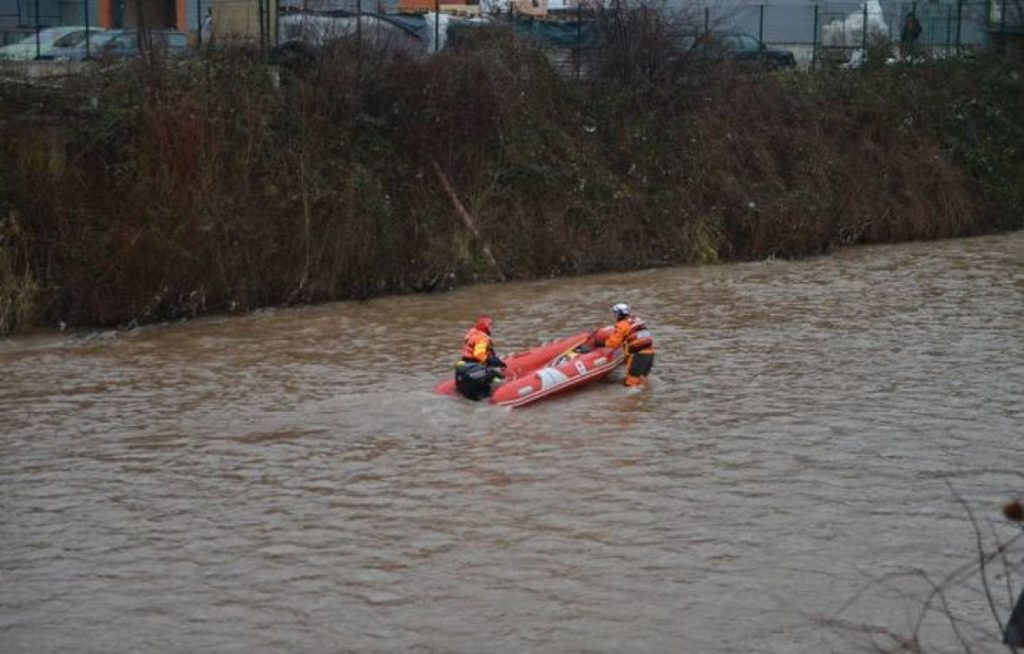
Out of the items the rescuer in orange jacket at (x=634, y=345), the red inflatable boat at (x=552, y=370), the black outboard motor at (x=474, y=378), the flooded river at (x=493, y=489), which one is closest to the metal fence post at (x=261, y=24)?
the flooded river at (x=493, y=489)

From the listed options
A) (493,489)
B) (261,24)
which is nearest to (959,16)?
(261,24)

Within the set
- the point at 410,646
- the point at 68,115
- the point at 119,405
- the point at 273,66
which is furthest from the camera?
the point at 273,66

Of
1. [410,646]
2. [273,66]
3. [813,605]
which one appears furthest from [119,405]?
[273,66]

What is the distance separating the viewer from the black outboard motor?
14.7 metres

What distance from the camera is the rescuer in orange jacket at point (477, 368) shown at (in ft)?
48.4

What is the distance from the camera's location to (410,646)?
342 inches

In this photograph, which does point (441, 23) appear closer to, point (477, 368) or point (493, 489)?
point (477, 368)

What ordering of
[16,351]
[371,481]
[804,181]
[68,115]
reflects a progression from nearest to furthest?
[371,481]
[16,351]
[68,115]
[804,181]

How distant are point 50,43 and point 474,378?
17277 mm

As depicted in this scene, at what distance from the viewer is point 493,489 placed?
12.1m

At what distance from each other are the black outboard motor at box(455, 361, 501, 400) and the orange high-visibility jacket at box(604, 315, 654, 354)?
5.36 feet

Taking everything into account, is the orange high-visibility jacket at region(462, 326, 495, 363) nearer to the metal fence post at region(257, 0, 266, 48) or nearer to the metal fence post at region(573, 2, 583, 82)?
the metal fence post at region(257, 0, 266, 48)

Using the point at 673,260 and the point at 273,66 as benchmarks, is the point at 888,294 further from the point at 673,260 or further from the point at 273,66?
the point at 273,66

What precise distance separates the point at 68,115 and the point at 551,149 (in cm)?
980
